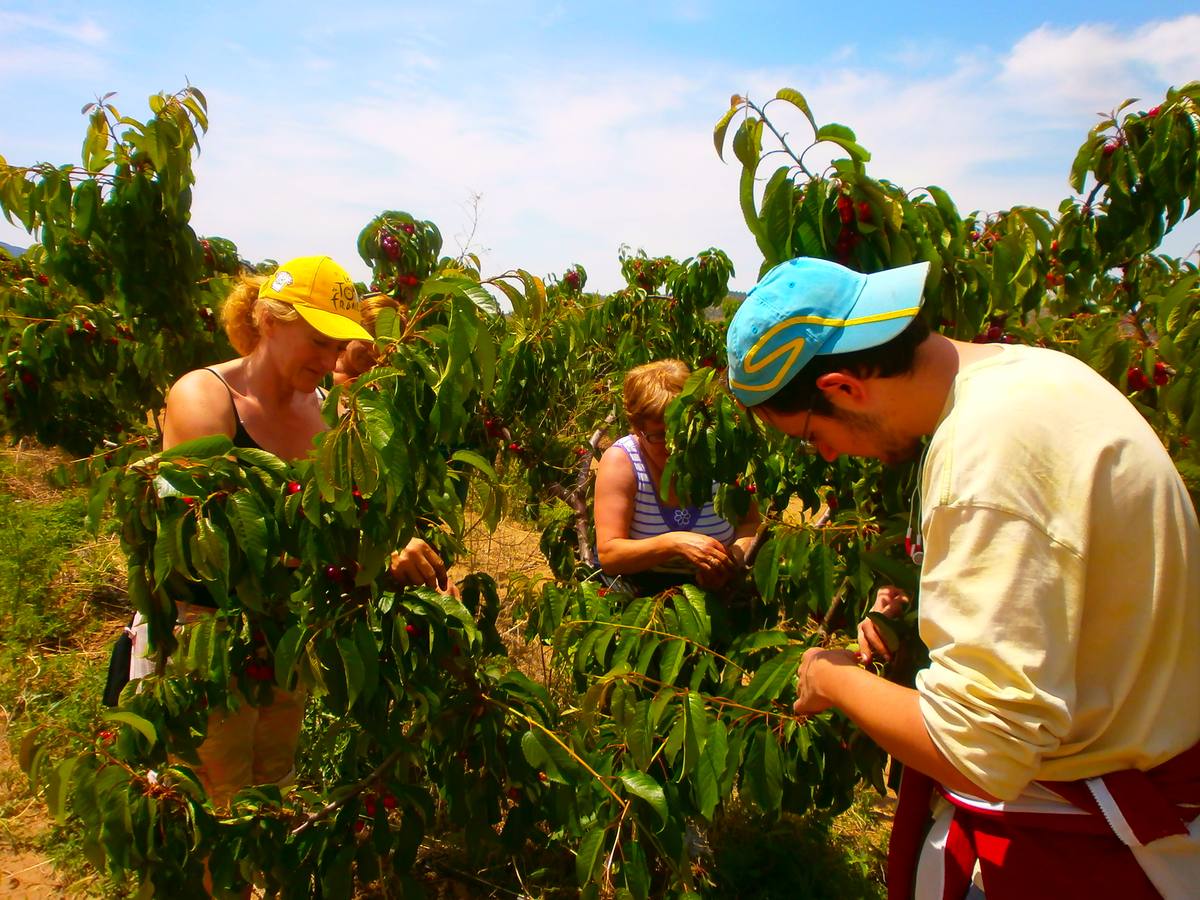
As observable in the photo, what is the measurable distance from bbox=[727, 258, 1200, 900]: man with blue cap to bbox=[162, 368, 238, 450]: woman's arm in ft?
4.33

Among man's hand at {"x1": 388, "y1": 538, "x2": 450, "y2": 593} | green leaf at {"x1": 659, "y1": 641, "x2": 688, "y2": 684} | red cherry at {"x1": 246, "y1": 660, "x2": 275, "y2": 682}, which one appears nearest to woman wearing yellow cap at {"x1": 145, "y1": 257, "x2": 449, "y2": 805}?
man's hand at {"x1": 388, "y1": 538, "x2": 450, "y2": 593}

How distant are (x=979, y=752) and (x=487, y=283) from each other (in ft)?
3.25

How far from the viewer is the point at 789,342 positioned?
43.1 inches

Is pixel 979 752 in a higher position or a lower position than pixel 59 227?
lower

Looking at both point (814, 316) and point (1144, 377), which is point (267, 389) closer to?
point (814, 316)

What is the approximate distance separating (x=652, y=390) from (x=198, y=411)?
1196mm

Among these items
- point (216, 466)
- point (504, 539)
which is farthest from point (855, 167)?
point (504, 539)

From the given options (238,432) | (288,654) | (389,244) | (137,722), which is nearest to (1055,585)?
(288,654)

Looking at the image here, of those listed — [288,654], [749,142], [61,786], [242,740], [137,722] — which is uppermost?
[749,142]

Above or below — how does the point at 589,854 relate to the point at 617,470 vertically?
below

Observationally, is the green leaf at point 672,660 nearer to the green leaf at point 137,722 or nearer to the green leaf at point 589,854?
the green leaf at point 589,854

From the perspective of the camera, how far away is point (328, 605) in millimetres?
1601

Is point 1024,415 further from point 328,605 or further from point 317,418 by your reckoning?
point 317,418

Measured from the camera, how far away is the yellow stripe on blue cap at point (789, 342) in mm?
1055
